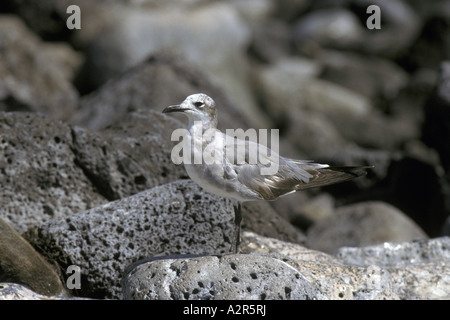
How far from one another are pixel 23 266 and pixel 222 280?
1982mm

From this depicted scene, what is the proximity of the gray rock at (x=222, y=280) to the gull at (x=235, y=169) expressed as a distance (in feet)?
1.57

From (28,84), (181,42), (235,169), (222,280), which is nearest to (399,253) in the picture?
(235,169)

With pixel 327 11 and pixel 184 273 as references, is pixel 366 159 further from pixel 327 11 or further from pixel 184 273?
pixel 327 11

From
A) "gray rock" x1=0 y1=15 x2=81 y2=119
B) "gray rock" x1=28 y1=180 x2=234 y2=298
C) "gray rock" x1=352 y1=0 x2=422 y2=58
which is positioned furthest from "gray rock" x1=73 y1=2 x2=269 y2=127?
"gray rock" x1=28 y1=180 x2=234 y2=298

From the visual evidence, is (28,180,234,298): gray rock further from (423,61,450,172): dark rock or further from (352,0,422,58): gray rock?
(352,0,422,58): gray rock

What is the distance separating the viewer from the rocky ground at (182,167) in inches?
276

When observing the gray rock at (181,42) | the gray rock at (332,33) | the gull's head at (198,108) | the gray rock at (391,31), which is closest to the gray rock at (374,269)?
the gull's head at (198,108)

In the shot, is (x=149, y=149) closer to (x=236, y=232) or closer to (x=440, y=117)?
(x=236, y=232)

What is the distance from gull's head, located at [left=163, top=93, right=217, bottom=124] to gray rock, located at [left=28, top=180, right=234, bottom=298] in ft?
4.23

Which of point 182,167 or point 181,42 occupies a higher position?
point 181,42

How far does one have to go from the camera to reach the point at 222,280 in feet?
21.1

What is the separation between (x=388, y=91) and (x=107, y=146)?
625 inches

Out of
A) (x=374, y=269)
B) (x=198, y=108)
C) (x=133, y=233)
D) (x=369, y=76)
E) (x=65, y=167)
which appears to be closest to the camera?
(x=198, y=108)

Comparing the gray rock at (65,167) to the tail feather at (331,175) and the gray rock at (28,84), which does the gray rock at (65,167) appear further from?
the gray rock at (28,84)
